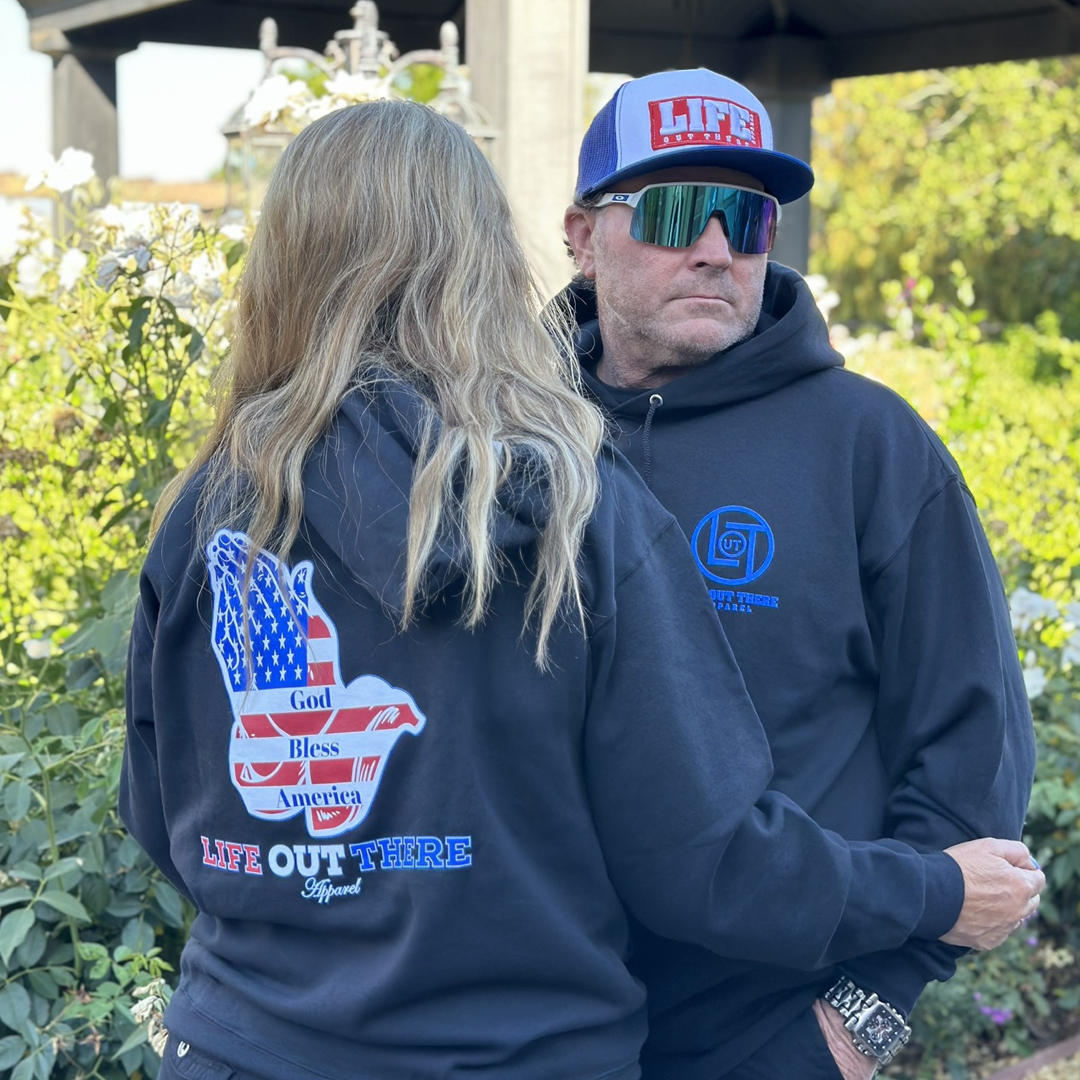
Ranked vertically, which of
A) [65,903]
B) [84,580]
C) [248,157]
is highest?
[248,157]

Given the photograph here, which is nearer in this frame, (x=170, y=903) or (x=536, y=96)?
(x=170, y=903)

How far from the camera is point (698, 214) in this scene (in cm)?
185

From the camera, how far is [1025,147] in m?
19.2

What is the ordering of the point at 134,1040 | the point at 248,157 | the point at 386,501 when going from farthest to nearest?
the point at 248,157 < the point at 134,1040 < the point at 386,501

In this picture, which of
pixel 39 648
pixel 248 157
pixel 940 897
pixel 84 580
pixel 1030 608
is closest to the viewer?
pixel 940 897

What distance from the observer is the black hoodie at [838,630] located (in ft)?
5.41

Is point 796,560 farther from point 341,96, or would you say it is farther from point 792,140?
point 792,140

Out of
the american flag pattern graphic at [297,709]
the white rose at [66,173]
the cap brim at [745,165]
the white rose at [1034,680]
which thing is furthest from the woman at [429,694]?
the white rose at [1034,680]

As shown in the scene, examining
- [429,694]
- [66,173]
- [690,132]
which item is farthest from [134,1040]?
[66,173]

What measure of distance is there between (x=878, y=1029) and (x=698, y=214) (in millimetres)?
1062

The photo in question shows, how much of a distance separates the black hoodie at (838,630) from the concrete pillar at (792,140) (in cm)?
563

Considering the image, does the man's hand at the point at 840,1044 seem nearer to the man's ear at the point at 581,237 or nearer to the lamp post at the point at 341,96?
the man's ear at the point at 581,237

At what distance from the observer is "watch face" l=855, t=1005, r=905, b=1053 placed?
5.34ft

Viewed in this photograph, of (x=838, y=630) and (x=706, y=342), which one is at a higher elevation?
(x=706, y=342)
